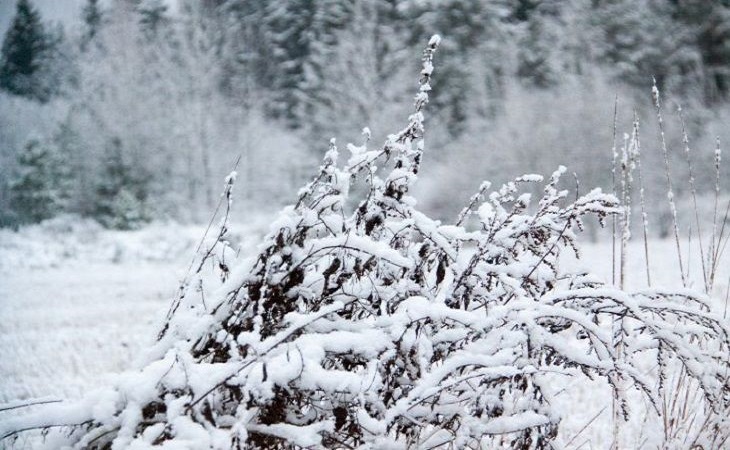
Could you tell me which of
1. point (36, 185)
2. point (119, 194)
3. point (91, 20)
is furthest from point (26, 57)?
point (119, 194)

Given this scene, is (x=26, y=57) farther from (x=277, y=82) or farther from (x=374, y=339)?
(x=374, y=339)

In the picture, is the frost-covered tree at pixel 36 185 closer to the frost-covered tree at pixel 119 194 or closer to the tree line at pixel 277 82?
the tree line at pixel 277 82

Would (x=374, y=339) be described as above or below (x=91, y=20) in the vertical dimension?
below

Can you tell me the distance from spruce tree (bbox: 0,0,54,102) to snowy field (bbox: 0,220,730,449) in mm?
7223

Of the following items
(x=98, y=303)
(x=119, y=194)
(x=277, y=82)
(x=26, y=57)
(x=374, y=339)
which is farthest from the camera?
(x=277, y=82)

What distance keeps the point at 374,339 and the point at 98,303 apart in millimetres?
10135

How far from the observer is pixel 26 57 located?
82.1 feet

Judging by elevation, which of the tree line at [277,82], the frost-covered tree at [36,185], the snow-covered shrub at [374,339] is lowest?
the snow-covered shrub at [374,339]

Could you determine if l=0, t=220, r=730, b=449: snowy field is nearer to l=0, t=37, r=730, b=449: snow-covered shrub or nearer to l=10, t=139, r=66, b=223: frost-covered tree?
l=0, t=37, r=730, b=449: snow-covered shrub

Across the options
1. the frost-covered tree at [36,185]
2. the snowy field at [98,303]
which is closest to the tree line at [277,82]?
the frost-covered tree at [36,185]

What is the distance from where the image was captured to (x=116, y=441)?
1.14 m

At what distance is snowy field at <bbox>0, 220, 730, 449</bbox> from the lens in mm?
4207

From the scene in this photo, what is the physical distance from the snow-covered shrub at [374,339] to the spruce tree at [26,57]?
21803 millimetres

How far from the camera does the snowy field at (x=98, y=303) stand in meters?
4.21
